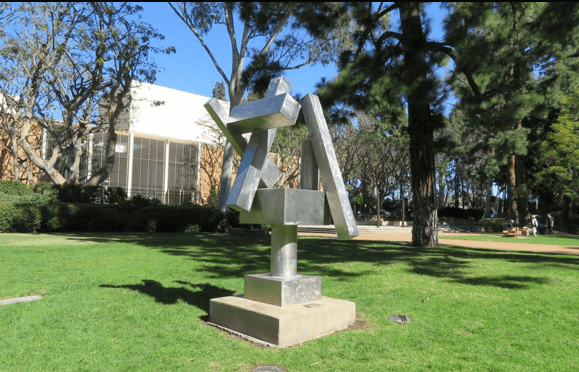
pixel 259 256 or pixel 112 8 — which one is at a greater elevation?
pixel 112 8

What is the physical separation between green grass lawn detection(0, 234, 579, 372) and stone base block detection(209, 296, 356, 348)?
0.44 ft

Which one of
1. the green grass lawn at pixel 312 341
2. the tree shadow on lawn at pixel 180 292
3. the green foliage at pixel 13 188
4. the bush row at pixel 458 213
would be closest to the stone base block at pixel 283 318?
the green grass lawn at pixel 312 341

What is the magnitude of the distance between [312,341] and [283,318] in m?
0.40

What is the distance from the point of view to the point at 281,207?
444cm

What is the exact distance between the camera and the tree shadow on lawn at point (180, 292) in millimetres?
5686

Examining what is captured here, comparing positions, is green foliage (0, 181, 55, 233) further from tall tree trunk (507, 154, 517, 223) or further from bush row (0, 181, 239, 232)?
tall tree trunk (507, 154, 517, 223)

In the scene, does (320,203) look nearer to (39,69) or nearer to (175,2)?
(175,2)

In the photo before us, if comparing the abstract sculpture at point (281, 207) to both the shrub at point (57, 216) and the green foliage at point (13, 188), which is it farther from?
the green foliage at point (13, 188)

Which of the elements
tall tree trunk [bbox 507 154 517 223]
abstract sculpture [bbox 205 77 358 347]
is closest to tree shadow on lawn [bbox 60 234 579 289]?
abstract sculpture [bbox 205 77 358 347]

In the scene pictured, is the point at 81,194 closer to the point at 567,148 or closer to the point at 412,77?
the point at 412,77

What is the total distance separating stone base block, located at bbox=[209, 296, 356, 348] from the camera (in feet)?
13.5

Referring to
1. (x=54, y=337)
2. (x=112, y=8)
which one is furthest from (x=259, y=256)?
(x=112, y=8)

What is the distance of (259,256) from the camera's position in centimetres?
990

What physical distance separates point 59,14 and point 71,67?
2.69 metres
